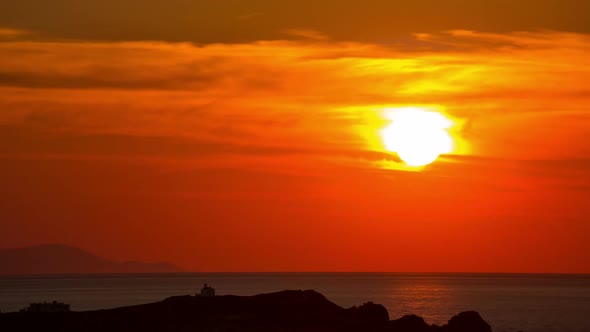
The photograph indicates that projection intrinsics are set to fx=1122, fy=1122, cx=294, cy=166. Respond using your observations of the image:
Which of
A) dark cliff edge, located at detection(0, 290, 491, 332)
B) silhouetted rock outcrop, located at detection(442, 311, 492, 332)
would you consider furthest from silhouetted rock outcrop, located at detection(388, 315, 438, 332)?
silhouetted rock outcrop, located at detection(442, 311, 492, 332)

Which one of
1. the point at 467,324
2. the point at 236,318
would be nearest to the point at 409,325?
the point at 467,324

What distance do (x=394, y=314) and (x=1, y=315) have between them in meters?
106

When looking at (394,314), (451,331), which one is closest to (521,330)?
(394,314)

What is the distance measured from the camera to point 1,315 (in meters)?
86.9

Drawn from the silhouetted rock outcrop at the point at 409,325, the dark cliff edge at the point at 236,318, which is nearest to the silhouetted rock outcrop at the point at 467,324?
the dark cliff edge at the point at 236,318

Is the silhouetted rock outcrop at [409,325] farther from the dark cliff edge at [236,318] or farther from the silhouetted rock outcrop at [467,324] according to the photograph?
the silhouetted rock outcrop at [467,324]

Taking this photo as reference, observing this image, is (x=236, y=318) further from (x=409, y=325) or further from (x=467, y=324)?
(x=467, y=324)

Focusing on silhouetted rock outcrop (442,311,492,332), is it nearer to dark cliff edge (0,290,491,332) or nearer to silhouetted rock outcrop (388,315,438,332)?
dark cliff edge (0,290,491,332)

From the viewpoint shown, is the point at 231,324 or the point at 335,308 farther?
the point at 335,308

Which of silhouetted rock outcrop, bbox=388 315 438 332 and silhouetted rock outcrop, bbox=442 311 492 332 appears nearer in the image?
silhouetted rock outcrop, bbox=388 315 438 332

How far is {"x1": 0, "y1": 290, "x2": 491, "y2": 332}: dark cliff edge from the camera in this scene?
8338 cm

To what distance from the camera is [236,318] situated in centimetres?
8588

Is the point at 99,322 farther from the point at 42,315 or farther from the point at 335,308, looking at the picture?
the point at 335,308

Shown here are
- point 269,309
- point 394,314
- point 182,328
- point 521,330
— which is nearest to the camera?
point 182,328
